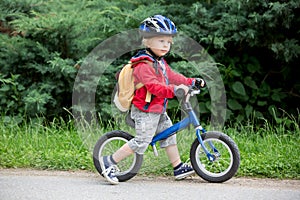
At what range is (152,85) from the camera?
4.42 meters

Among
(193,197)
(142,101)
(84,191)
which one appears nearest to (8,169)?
(84,191)

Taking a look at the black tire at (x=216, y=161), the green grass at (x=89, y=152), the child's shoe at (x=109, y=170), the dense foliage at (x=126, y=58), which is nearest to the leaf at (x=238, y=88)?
the dense foliage at (x=126, y=58)

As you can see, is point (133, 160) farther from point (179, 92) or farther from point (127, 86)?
point (179, 92)

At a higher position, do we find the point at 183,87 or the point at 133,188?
the point at 183,87

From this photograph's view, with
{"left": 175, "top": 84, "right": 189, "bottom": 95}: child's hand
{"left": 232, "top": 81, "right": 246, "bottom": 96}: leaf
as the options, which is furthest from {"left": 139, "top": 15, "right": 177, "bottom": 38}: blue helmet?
{"left": 232, "top": 81, "right": 246, "bottom": 96}: leaf

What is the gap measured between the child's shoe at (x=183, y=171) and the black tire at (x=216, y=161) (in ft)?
0.39

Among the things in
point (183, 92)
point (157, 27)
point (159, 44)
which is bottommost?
point (183, 92)

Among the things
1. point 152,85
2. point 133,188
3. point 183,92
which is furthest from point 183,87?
point 133,188

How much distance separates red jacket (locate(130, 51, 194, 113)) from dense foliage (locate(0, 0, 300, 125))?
2180 millimetres

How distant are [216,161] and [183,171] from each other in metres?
0.31

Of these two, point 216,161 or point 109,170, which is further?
point 216,161

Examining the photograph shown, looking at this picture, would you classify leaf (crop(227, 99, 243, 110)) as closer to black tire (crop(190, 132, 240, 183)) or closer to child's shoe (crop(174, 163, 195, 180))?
black tire (crop(190, 132, 240, 183))

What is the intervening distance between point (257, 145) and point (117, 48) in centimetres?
248

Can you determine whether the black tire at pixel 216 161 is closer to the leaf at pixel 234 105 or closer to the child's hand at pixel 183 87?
the child's hand at pixel 183 87
